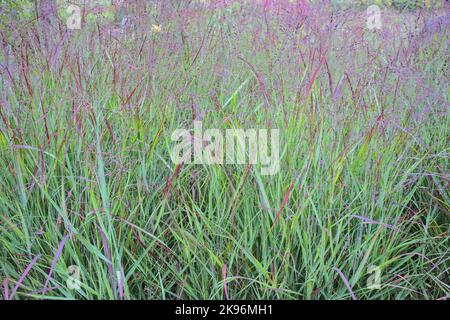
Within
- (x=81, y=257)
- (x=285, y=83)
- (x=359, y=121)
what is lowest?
(x=81, y=257)

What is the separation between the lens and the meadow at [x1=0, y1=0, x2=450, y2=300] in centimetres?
135

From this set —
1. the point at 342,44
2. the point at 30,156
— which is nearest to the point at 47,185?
the point at 30,156

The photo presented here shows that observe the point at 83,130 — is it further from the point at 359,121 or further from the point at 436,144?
the point at 436,144

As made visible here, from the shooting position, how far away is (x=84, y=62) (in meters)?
1.93

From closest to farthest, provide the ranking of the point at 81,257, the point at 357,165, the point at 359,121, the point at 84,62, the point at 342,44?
1. the point at 81,257
2. the point at 357,165
3. the point at 359,121
4. the point at 84,62
5. the point at 342,44

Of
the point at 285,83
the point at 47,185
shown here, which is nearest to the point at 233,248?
the point at 47,185

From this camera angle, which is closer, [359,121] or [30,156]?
[30,156]

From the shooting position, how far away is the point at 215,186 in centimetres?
146

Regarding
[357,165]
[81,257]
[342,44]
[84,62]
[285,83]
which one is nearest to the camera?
[81,257]

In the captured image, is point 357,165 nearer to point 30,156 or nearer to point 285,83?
point 285,83

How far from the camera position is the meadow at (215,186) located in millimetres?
1347

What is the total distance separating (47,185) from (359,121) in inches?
41.2

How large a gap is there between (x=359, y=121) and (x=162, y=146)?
69cm

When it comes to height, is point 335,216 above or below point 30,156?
below
